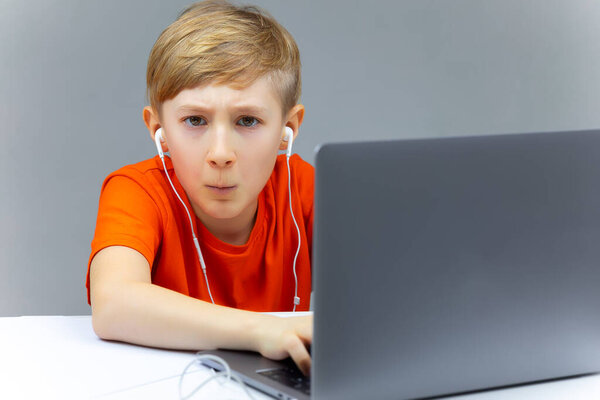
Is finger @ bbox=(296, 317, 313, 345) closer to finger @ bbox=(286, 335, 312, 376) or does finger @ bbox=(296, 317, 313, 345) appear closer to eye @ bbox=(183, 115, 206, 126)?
finger @ bbox=(286, 335, 312, 376)

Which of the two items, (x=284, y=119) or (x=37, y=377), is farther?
(x=284, y=119)

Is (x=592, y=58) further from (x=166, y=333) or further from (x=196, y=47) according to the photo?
(x=166, y=333)

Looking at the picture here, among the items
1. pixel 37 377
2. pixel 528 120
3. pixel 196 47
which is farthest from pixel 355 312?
pixel 528 120

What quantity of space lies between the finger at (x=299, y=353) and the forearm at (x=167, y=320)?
0.20 ft

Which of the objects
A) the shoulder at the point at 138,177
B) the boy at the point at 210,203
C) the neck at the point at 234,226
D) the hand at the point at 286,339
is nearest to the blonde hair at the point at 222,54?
the boy at the point at 210,203

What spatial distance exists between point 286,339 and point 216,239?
59 centimetres

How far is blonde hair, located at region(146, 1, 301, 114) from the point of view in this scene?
119 centimetres

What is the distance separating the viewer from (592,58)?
93.1 inches

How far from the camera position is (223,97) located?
116cm

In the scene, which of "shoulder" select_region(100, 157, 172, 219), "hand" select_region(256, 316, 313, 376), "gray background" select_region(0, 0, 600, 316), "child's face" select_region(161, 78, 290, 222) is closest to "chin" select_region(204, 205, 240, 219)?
"child's face" select_region(161, 78, 290, 222)

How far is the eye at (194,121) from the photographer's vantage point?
46.3 inches

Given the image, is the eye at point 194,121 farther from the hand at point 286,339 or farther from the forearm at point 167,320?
the hand at point 286,339

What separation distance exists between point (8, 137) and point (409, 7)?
120 cm

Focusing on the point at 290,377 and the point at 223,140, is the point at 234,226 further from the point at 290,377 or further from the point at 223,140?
the point at 290,377
